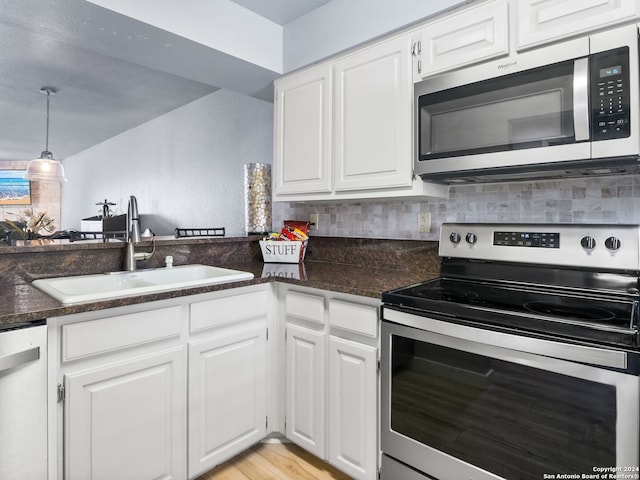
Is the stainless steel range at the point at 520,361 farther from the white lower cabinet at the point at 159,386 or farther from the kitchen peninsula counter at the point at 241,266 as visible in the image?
the white lower cabinet at the point at 159,386

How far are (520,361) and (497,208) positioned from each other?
86 centimetres

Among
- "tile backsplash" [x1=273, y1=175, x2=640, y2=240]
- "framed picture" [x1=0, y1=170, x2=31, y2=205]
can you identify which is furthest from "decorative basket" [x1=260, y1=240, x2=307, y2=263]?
"framed picture" [x1=0, y1=170, x2=31, y2=205]

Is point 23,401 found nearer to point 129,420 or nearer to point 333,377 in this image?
point 129,420

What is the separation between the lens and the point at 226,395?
5.33ft

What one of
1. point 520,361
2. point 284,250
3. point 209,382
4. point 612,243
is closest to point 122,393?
point 209,382

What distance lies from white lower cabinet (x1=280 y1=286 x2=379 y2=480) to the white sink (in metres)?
0.34

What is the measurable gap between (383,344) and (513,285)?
1.98 ft

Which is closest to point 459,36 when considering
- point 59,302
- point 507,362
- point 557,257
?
point 557,257

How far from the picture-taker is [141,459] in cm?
135

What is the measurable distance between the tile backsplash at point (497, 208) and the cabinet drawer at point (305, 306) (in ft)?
2.17

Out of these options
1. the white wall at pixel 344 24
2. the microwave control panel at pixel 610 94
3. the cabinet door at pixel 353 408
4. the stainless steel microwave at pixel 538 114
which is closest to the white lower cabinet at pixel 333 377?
the cabinet door at pixel 353 408

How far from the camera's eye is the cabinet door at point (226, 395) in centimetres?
152

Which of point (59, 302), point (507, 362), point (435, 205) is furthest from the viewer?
point (435, 205)

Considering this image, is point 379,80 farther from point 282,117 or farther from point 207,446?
point 207,446
